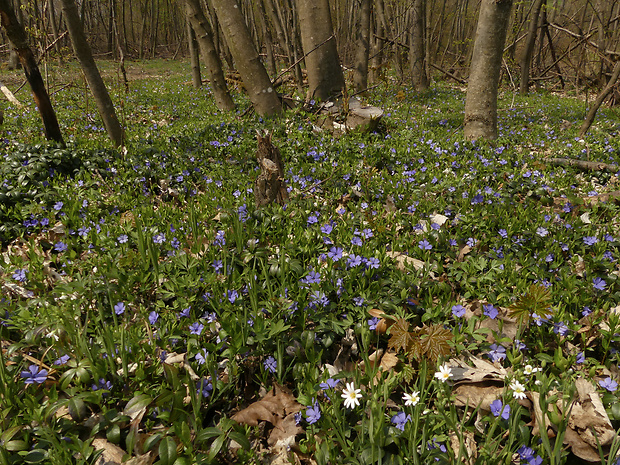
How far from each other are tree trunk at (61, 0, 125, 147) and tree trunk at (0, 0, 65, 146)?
539 mm

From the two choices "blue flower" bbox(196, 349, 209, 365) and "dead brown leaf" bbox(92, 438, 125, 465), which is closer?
"dead brown leaf" bbox(92, 438, 125, 465)

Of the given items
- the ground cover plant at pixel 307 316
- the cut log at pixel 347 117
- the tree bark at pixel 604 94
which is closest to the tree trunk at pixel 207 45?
the cut log at pixel 347 117

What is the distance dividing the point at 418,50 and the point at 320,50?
667 cm

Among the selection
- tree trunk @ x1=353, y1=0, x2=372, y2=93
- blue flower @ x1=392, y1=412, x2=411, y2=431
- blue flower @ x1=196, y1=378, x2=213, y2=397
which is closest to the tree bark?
tree trunk @ x1=353, y1=0, x2=372, y2=93

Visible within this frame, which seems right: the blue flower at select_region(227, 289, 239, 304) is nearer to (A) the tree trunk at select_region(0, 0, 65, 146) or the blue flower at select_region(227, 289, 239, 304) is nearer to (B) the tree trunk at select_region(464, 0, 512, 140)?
(A) the tree trunk at select_region(0, 0, 65, 146)

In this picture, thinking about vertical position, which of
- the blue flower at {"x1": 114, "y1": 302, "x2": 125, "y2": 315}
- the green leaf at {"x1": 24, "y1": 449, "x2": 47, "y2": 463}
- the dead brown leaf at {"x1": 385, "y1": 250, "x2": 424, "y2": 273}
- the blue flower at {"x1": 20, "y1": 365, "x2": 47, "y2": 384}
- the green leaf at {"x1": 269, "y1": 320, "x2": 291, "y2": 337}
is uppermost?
the blue flower at {"x1": 20, "y1": 365, "x2": 47, "y2": 384}

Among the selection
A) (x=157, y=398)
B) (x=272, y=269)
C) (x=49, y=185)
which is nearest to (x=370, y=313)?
(x=272, y=269)

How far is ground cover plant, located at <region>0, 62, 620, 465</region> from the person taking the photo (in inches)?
62.4

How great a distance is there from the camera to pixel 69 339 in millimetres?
2018

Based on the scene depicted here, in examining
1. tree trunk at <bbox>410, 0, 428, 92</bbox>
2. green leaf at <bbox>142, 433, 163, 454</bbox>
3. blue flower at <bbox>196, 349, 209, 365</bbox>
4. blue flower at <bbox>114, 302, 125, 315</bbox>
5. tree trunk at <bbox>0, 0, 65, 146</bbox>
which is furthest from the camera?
tree trunk at <bbox>410, 0, 428, 92</bbox>

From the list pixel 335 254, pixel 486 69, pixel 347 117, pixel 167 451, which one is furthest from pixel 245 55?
pixel 167 451

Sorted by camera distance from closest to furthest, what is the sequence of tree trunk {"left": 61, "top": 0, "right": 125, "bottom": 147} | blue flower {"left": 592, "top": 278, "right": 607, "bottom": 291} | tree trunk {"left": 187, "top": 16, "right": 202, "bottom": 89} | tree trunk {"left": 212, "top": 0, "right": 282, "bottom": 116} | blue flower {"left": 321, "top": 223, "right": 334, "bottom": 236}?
blue flower {"left": 592, "top": 278, "right": 607, "bottom": 291} → blue flower {"left": 321, "top": 223, "right": 334, "bottom": 236} → tree trunk {"left": 61, "top": 0, "right": 125, "bottom": 147} → tree trunk {"left": 212, "top": 0, "right": 282, "bottom": 116} → tree trunk {"left": 187, "top": 16, "right": 202, "bottom": 89}

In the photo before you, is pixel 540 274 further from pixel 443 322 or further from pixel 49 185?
pixel 49 185

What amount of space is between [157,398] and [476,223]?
277cm
